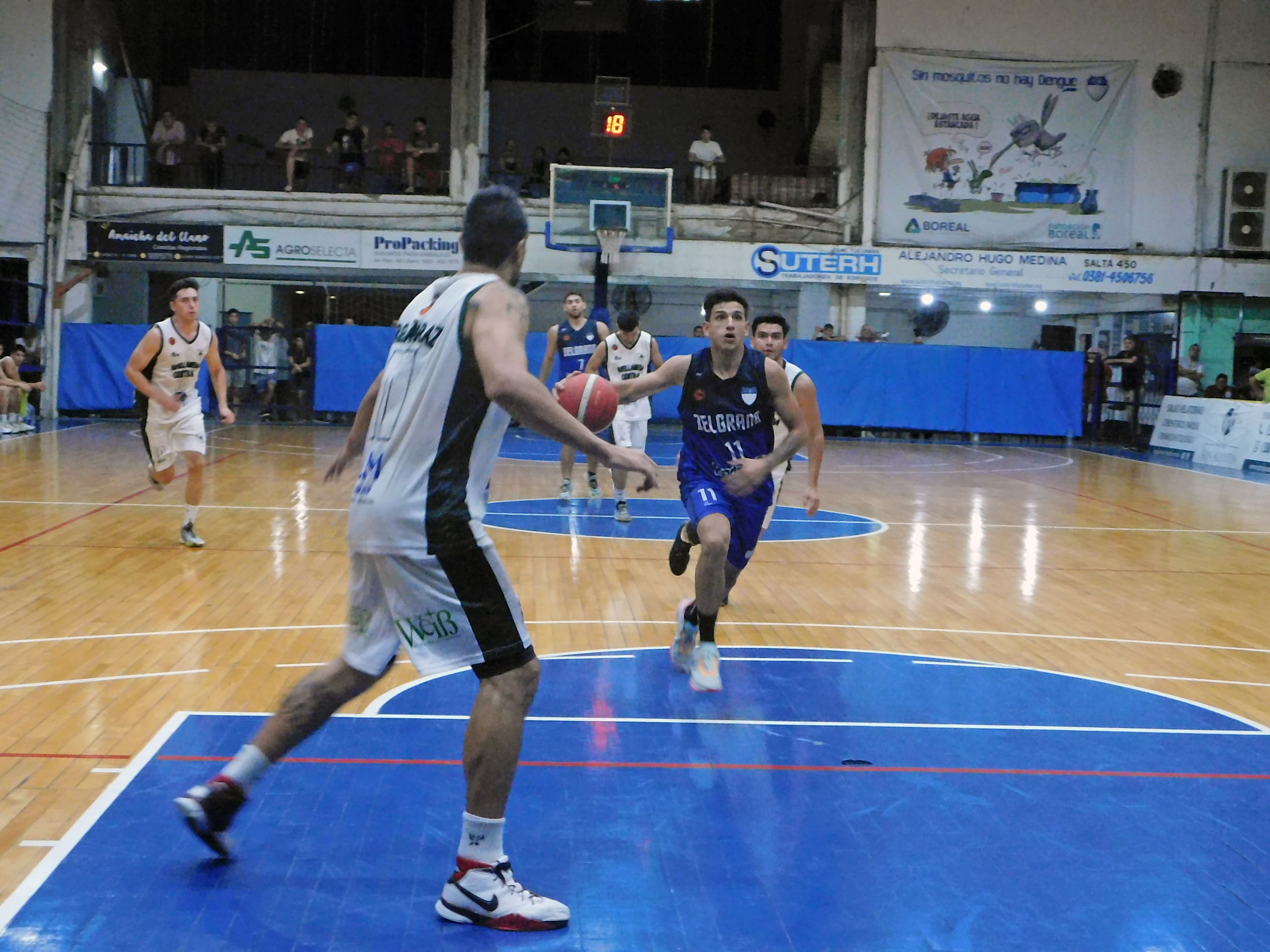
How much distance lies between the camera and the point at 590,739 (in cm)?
470

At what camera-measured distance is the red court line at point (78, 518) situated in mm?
8711

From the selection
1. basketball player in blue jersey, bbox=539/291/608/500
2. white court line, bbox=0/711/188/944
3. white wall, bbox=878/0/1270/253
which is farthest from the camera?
white wall, bbox=878/0/1270/253

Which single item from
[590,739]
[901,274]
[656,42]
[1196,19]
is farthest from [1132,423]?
[590,739]

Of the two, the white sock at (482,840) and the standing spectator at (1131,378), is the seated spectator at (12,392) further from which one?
the standing spectator at (1131,378)

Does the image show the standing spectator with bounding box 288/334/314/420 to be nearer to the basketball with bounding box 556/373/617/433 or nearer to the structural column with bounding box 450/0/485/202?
the structural column with bounding box 450/0/485/202

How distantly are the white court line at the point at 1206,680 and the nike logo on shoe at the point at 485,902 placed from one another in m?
3.87

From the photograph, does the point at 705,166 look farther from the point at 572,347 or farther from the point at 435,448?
the point at 435,448

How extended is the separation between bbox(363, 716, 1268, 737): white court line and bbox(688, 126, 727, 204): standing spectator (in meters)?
19.9

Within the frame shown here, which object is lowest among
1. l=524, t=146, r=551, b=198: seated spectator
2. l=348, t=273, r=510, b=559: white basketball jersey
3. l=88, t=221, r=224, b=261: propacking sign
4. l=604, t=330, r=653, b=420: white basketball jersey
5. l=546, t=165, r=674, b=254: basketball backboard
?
l=348, t=273, r=510, b=559: white basketball jersey

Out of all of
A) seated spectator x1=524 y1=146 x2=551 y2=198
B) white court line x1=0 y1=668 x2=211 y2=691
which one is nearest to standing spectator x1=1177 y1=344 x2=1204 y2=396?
seated spectator x1=524 y1=146 x2=551 y2=198

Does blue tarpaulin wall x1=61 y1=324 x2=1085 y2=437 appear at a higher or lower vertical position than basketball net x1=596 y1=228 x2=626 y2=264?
lower

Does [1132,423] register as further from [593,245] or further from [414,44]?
[414,44]

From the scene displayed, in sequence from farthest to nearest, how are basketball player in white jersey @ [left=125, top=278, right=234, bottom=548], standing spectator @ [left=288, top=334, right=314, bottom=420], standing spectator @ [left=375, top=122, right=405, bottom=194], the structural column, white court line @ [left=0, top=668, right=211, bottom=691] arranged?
standing spectator @ [left=375, top=122, right=405, bottom=194] < the structural column < standing spectator @ [left=288, top=334, right=314, bottom=420] < basketball player in white jersey @ [left=125, top=278, right=234, bottom=548] < white court line @ [left=0, top=668, right=211, bottom=691]

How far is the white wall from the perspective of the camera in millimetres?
23922
